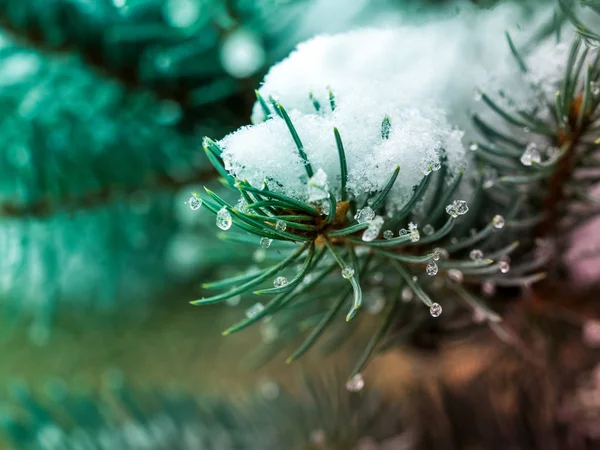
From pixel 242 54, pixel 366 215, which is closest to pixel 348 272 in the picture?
pixel 366 215

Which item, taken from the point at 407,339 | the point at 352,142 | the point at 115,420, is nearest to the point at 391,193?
the point at 352,142

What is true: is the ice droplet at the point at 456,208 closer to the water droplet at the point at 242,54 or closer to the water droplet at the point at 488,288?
the water droplet at the point at 488,288

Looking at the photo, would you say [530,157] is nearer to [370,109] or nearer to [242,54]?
[370,109]

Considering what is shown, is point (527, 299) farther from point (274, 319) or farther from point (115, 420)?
point (115, 420)

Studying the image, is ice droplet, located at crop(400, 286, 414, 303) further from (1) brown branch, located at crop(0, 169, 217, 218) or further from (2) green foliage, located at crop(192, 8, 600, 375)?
(1) brown branch, located at crop(0, 169, 217, 218)

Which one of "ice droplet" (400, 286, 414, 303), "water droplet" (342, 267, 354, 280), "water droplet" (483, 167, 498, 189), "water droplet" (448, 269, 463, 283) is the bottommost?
"ice droplet" (400, 286, 414, 303)

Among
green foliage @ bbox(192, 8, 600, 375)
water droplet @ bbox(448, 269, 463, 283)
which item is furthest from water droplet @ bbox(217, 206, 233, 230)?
water droplet @ bbox(448, 269, 463, 283)
